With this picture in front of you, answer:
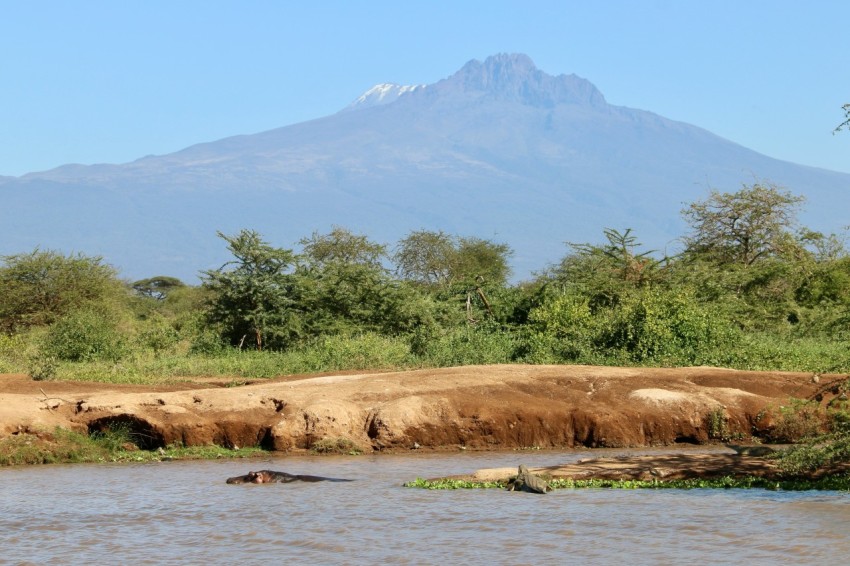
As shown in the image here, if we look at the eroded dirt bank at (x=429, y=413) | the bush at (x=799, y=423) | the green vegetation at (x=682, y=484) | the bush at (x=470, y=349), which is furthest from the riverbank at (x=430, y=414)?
the bush at (x=470, y=349)

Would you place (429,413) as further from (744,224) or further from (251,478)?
(744,224)

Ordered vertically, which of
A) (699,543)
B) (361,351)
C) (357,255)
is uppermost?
(357,255)

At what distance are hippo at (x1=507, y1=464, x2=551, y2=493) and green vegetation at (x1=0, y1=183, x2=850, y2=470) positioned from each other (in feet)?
18.8

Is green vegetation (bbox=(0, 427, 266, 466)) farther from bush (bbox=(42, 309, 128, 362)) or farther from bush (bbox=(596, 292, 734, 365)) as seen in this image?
bush (bbox=(42, 309, 128, 362))

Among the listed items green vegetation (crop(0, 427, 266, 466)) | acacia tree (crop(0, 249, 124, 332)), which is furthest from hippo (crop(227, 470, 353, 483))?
acacia tree (crop(0, 249, 124, 332))

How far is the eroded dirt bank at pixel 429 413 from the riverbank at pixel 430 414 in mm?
16

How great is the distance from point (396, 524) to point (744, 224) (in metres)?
35.5

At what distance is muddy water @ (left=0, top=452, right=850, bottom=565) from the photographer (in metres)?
11.0

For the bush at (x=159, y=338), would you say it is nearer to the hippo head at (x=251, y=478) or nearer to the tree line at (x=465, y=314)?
the tree line at (x=465, y=314)

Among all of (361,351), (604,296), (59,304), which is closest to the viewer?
(361,351)

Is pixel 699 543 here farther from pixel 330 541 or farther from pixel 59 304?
pixel 59 304

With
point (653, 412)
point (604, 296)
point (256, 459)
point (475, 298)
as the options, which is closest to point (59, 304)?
point (475, 298)

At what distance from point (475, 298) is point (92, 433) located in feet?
50.5

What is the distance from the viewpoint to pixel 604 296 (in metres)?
29.6
